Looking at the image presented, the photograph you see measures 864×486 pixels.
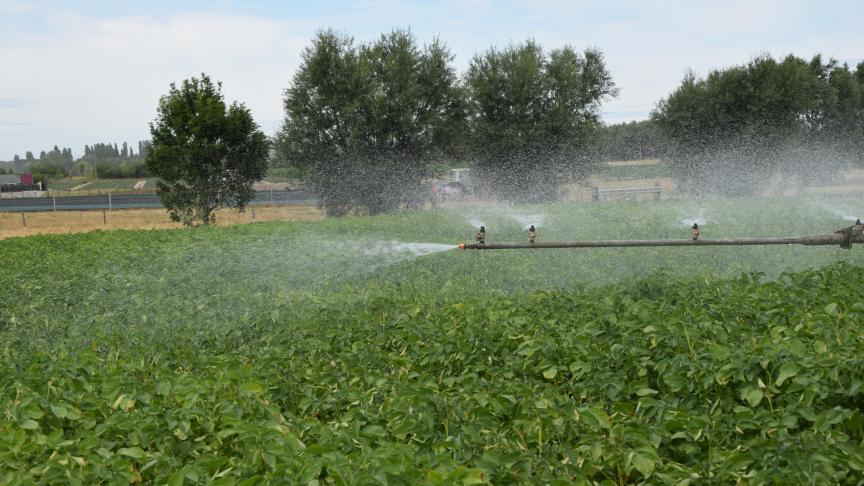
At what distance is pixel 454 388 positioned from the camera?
4.55 m

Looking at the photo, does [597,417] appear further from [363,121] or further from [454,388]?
[363,121]

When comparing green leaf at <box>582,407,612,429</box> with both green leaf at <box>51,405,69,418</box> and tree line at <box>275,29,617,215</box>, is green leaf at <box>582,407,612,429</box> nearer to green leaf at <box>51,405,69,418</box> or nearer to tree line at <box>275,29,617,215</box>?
green leaf at <box>51,405,69,418</box>

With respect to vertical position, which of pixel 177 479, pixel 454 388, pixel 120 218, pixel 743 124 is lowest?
pixel 120 218

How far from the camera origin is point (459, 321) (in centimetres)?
605

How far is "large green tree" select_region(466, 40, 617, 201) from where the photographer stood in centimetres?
3434

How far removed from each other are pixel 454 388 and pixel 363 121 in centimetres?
2760

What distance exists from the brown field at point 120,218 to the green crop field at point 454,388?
26258 millimetres

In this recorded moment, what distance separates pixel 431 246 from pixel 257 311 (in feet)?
20.1

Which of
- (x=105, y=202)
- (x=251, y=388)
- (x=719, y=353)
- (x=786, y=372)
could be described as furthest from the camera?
(x=105, y=202)

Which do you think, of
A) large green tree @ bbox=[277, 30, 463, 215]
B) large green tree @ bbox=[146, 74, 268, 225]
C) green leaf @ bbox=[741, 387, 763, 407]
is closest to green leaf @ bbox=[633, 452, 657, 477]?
green leaf @ bbox=[741, 387, 763, 407]

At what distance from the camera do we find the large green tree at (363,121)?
31.5 metres

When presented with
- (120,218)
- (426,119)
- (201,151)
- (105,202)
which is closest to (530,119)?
(426,119)

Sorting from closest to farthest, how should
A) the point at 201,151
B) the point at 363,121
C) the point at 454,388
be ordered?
the point at 454,388
the point at 201,151
the point at 363,121

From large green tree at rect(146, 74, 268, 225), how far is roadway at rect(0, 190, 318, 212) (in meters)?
13.2
